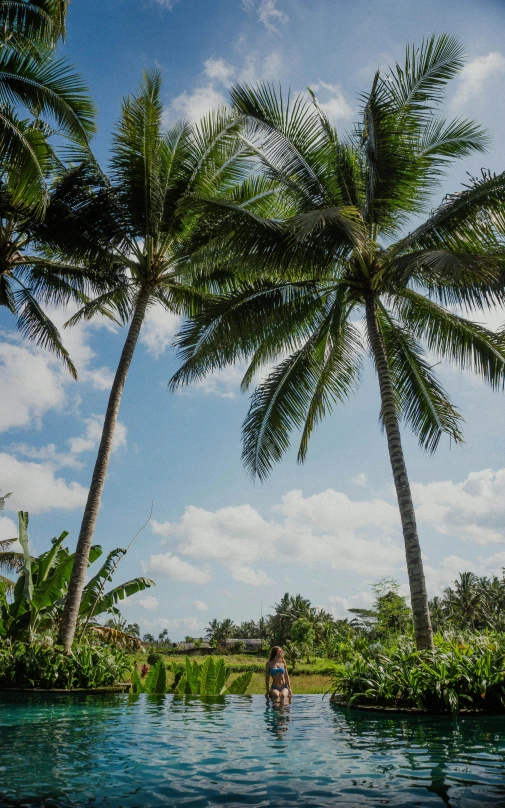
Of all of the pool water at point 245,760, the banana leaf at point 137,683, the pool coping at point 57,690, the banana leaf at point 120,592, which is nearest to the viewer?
the pool water at point 245,760

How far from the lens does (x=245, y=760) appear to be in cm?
528

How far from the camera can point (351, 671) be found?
9531 millimetres

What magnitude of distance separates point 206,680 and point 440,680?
623 centimetres

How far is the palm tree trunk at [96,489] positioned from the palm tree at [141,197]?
0.09 ft

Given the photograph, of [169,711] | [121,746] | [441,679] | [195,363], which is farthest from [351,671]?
[195,363]

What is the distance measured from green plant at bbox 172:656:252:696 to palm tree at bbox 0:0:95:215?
10.6 m

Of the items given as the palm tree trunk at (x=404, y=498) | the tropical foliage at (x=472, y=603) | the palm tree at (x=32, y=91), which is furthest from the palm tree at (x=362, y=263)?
the tropical foliage at (x=472, y=603)

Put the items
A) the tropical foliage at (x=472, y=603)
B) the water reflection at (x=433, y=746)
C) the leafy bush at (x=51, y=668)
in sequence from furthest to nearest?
the tropical foliage at (x=472, y=603) → the leafy bush at (x=51, y=668) → the water reflection at (x=433, y=746)

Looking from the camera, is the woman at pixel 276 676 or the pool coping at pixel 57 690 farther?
the woman at pixel 276 676

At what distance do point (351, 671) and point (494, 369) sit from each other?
6.32 metres

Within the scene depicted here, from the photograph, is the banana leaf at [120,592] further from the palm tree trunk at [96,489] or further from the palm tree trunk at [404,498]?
the palm tree trunk at [404,498]

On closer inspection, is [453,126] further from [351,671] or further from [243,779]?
[243,779]

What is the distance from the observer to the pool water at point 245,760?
3.89 meters

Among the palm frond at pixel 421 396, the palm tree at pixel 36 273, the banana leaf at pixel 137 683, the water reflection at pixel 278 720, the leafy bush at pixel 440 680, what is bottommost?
the water reflection at pixel 278 720
